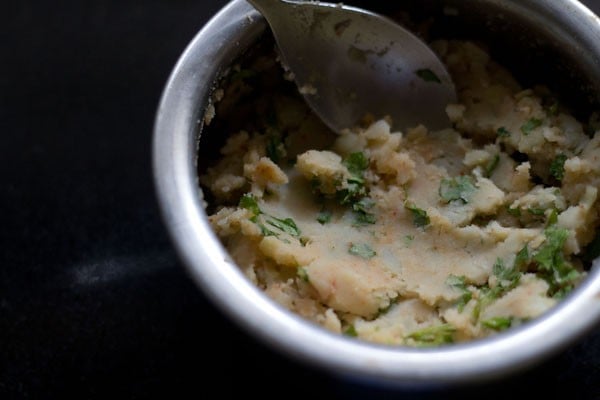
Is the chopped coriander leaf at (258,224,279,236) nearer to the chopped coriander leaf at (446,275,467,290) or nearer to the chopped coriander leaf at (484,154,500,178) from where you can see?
the chopped coriander leaf at (446,275,467,290)

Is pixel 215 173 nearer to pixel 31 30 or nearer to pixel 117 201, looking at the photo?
pixel 117 201

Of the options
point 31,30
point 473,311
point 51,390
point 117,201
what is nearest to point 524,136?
point 473,311

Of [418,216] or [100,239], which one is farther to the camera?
[100,239]

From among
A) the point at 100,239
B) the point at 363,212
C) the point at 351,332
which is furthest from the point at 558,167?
the point at 100,239

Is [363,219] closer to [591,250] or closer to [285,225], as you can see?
[285,225]

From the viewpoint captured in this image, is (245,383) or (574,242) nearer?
(574,242)

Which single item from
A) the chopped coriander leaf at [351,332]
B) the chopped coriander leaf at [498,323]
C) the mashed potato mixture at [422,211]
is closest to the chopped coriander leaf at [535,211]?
the mashed potato mixture at [422,211]

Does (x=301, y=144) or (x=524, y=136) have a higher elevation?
(x=524, y=136)
